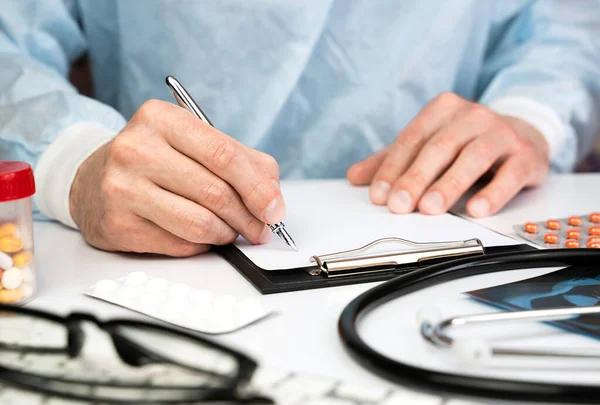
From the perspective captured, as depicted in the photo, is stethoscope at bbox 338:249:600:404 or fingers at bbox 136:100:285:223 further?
fingers at bbox 136:100:285:223

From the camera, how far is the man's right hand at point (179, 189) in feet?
1.72

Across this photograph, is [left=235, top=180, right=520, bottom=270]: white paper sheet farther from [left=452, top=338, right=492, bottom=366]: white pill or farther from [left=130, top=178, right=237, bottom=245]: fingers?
[left=452, top=338, right=492, bottom=366]: white pill

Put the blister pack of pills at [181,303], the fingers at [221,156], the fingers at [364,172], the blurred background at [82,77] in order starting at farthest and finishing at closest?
the blurred background at [82,77], the fingers at [364,172], the fingers at [221,156], the blister pack of pills at [181,303]

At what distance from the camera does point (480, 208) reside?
669mm

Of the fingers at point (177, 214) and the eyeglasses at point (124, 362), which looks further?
the fingers at point (177, 214)

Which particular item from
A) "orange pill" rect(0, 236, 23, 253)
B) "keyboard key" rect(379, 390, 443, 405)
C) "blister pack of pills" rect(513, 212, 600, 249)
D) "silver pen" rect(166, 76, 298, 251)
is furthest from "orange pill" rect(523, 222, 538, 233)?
"orange pill" rect(0, 236, 23, 253)

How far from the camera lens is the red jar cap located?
41 centimetres

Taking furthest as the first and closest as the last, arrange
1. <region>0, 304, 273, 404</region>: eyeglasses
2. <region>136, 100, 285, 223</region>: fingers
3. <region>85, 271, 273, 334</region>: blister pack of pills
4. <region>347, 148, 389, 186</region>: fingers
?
<region>347, 148, 389, 186</region>: fingers
<region>136, 100, 285, 223</region>: fingers
<region>85, 271, 273, 334</region>: blister pack of pills
<region>0, 304, 273, 404</region>: eyeglasses

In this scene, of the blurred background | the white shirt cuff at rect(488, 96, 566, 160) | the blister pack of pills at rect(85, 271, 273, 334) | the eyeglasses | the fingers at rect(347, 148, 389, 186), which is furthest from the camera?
the blurred background

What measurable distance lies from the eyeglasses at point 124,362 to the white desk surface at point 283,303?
2cm

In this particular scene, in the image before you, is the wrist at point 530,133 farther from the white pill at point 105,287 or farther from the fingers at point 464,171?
the white pill at point 105,287

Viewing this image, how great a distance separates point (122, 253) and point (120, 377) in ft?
0.88

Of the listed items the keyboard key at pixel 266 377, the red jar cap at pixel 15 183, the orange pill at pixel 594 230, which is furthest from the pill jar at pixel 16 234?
the orange pill at pixel 594 230

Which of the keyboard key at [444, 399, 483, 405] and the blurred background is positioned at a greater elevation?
the keyboard key at [444, 399, 483, 405]
